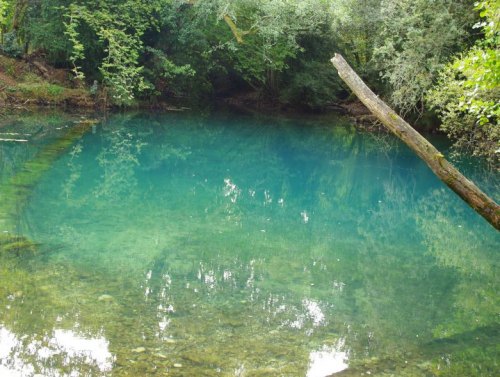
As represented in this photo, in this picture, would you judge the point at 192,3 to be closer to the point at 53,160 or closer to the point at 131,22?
the point at 131,22

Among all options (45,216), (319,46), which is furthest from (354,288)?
(319,46)

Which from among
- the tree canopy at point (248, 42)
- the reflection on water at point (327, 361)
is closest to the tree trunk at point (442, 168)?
the reflection on water at point (327, 361)

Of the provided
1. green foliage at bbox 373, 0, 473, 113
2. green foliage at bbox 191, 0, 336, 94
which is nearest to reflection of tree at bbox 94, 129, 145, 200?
green foliage at bbox 191, 0, 336, 94

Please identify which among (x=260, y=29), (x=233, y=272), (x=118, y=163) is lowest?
(x=118, y=163)

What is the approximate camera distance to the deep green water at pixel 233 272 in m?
5.54

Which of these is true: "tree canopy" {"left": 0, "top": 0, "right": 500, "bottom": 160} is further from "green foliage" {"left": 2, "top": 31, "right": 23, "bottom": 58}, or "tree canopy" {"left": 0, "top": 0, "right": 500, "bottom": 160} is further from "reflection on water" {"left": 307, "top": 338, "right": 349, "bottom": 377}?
"reflection on water" {"left": 307, "top": 338, "right": 349, "bottom": 377}

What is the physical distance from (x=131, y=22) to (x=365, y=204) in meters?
17.5

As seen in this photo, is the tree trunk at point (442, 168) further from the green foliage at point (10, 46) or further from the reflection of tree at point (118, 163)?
the green foliage at point (10, 46)

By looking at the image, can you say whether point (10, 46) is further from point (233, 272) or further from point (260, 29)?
point (233, 272)

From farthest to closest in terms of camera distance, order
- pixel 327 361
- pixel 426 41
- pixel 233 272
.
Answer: pixel 426 41
pixel 233 272
pixel 327 361

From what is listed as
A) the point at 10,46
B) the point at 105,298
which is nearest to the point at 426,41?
the point at 105,298

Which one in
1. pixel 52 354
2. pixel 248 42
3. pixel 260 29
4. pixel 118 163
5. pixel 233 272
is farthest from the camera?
pixel 248 42

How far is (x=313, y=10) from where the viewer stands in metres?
29.1

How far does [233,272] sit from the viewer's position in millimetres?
8008
